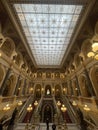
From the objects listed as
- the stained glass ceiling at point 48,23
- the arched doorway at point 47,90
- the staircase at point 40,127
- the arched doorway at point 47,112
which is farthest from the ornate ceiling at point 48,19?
the arched doorway at point 47,90

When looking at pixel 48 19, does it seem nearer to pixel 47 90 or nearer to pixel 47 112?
pixel 47 112

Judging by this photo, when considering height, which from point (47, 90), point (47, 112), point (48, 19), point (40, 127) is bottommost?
point (40, 127)

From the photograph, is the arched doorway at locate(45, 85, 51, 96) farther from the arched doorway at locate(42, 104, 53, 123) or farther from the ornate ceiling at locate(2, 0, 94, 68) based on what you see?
the ornate ceiling at locate(2, 0, 94, 68)

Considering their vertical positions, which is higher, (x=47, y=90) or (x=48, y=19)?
(x=48, y=19)

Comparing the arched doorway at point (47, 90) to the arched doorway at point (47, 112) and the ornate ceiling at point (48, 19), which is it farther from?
the ornate ceiling at point (48, 19)

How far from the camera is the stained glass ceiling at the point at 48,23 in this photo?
7.11m

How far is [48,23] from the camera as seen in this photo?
Answer: 28.2 feet

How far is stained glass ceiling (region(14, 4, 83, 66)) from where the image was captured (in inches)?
280

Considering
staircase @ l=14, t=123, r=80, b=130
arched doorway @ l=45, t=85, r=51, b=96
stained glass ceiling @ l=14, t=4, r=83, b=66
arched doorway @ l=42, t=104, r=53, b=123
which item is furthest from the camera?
arched doorway @ l=45, t=85, r=51, b=96

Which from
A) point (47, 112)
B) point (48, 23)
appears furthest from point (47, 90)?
point (48, 23)

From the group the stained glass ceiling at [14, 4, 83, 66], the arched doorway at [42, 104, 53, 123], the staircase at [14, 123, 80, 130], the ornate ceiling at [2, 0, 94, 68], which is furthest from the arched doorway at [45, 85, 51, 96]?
the ornate ceiling at [2, 0, 94, 68]

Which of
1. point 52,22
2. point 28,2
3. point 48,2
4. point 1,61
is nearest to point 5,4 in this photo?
point 28,2

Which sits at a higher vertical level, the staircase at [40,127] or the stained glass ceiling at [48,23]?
the stained glass ceiling at [48,23]

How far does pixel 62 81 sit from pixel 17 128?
13067 millimetres
